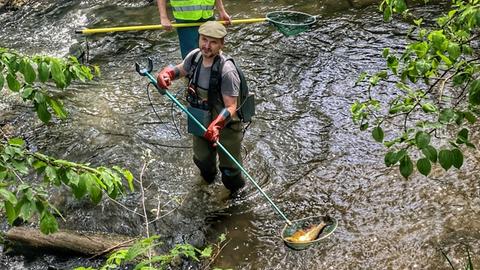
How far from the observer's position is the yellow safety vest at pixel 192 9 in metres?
6.98

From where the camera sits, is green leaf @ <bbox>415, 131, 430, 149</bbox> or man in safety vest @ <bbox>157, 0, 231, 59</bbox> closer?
green leaf @ <bbox>415, 131, 430, 149</bbox>

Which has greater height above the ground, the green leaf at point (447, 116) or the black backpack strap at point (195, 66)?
the green leaf at point (447, 116)

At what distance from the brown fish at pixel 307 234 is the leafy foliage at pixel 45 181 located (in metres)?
2.47

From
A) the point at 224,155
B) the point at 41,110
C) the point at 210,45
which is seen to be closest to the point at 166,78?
the point at 210,45

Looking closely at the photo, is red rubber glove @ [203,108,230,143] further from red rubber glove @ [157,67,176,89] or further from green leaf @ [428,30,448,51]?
green leaf @ [428,30,448,51]

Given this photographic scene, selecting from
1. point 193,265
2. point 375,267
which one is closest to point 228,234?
point 193,265

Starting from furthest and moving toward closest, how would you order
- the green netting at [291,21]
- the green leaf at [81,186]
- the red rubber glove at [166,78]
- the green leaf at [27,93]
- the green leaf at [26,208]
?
the green netting at [291,21]
the red rubber glove at [166,78]
the green leaf at [27,93]
the green leaf at [81,186]
the green leaf at [26,208]

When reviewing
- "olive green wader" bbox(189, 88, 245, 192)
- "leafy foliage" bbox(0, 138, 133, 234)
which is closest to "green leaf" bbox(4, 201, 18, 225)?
"leafy foliage" bbox(0, 138, 133, 234)

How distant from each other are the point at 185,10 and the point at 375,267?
A: 13.2 feet

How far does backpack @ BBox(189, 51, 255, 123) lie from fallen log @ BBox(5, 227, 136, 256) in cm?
163

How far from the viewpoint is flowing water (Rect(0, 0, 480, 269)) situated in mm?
→ 5254

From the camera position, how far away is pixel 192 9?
22.9ft

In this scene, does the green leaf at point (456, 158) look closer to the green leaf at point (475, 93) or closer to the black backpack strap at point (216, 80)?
the green leaf at point (475, 93)

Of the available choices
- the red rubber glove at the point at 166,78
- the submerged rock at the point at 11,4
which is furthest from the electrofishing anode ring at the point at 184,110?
the submerged rock at the point at 11,4
